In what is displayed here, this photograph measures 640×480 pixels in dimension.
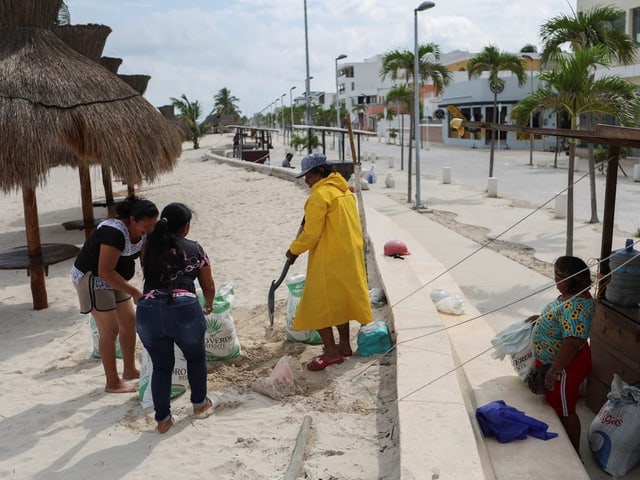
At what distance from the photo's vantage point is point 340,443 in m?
3.77

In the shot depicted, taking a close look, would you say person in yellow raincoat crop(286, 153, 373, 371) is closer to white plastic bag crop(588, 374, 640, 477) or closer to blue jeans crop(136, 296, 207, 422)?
blue jeans crop(136, 296, 207, 422)

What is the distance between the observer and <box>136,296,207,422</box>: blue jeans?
12.1 ft

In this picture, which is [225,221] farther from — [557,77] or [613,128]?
[613,128]

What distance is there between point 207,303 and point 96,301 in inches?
32.1

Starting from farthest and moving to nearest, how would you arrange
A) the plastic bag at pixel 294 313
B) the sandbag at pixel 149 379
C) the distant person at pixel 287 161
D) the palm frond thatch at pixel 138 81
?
the distant person at pixel 287 161 < the palm frond thatch at pixel 138 81 < the plastic bag at pixel 294 313 < the sandbag at pixel 149 379

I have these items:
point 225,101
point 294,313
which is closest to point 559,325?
point 294,313

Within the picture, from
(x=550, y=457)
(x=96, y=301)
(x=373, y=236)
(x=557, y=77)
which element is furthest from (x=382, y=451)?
(x=557, y=77)

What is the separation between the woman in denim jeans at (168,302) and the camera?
3660mm

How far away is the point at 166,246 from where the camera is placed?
3.65 meters

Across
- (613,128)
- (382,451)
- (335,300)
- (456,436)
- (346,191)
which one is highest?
(613,128)

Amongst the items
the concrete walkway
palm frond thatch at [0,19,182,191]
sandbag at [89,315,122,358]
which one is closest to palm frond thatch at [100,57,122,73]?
palm frond thatch at [0,19,182,191]

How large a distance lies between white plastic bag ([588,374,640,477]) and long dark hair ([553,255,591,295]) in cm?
59

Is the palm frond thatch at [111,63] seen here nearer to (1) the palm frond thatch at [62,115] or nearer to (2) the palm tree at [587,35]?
(1) the palm frond thatch at [62,115]

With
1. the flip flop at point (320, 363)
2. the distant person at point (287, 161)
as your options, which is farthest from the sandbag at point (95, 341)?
the distant person at point (287, 161)
